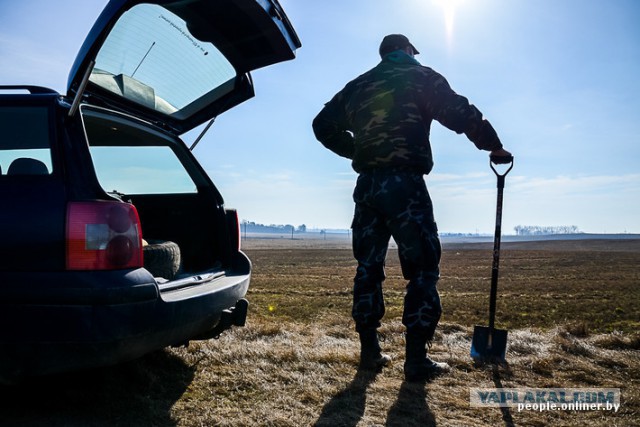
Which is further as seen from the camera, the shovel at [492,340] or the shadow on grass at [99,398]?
the shovel at [492,340]

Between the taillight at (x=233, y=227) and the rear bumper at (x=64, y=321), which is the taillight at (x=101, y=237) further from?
the taillight at (x=233, y=227)

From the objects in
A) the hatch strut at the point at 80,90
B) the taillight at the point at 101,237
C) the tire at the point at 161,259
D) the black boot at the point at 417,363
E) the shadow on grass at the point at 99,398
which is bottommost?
the shadow on grass at the point at 99,398

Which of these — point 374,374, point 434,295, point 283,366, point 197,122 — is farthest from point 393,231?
point 197,122

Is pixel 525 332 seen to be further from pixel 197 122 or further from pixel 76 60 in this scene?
pixel 76 60

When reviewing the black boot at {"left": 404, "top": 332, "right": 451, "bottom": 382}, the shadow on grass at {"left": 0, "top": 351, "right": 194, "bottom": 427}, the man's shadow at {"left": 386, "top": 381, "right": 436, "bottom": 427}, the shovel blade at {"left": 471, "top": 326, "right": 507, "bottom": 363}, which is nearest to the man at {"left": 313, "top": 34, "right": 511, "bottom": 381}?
the black boot at {"left": 404, "top": 332, "right": 451, "bottom": 382}

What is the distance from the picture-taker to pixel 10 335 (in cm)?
193

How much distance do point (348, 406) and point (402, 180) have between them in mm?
1528

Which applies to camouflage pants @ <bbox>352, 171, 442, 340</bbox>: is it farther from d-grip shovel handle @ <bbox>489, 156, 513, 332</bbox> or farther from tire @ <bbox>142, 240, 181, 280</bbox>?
tire @ <bbox>142, 240, 181, 280</bbox>

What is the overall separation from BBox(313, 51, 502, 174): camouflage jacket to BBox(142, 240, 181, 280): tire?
1.49 meters

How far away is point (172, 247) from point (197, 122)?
123 centimetres

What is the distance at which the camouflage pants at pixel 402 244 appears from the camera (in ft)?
10.1

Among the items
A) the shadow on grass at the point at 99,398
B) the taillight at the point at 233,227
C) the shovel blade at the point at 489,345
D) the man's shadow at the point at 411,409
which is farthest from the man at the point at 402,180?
the shadow on grass at the point at 99,398

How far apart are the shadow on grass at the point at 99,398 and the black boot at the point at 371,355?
1248mm

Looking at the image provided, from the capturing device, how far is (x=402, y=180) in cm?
316
